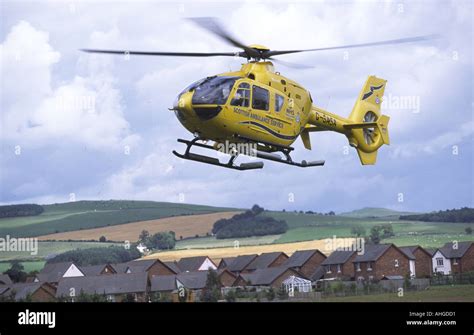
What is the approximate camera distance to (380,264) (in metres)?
53.8

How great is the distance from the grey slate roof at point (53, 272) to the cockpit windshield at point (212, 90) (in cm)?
3052

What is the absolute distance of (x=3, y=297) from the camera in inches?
1839

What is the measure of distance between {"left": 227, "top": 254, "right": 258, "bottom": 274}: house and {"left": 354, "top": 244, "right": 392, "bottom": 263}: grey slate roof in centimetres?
698

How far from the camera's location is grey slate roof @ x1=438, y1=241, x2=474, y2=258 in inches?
2105

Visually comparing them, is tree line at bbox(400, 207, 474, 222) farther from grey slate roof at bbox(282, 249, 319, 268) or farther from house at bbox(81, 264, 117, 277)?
house at bbox(81, 264, 117, 277)

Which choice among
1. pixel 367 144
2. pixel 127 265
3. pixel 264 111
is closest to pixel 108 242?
pixel 127 265

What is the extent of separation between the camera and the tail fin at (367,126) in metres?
30.7

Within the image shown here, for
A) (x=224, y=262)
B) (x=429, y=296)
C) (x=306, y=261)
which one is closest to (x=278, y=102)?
(x=429, y=296)

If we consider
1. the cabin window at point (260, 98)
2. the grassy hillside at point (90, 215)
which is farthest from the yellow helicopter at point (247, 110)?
the grassy hillside at point (90, 215)

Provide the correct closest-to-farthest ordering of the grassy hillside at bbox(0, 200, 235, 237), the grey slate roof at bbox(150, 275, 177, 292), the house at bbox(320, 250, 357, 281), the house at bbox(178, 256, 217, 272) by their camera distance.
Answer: the grey slate roof at bbox(150, 275, 177, 292)
the house at bbox(320, 250, 357, 281)
the house at bbox(178, 256, 217, 272)
the grassy hillside at bbox(0, 200, 235, 237)

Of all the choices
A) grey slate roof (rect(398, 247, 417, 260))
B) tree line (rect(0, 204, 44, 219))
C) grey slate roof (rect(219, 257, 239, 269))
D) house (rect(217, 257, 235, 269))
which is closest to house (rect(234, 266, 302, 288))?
house (rect(217, 257, 235, 269))

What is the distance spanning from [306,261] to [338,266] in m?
2.29
